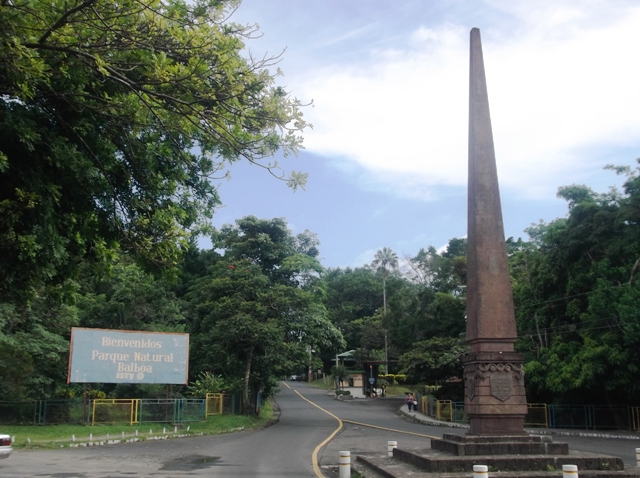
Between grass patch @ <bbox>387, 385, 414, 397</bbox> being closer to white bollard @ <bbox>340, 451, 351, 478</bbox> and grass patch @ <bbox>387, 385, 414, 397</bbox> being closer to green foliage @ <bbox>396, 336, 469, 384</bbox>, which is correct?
green foliage @ <bbox>396, 336, 469, 384</bbox>

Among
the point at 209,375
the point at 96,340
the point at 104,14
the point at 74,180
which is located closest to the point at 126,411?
the point at 96,340

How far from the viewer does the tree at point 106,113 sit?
6.52 m

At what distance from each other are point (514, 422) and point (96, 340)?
59.7ft

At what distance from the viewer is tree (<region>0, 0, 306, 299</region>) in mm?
6516

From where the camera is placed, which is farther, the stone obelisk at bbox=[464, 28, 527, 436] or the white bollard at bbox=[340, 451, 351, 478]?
the stone obelisk at bbox=[464, 28, 527, 436]

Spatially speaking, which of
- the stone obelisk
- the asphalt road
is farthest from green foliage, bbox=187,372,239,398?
the stone obelisk

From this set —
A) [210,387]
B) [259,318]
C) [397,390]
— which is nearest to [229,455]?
[259,318]

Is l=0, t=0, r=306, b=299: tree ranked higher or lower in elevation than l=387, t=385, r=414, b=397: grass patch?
higher

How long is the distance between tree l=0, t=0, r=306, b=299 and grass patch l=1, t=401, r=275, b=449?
1394cm

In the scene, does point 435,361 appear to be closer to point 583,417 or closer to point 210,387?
point 583,417

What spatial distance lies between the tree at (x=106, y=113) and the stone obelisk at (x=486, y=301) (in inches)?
259

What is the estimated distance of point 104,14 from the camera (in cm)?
661

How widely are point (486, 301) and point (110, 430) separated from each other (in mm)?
17703

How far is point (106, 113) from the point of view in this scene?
290 inches
